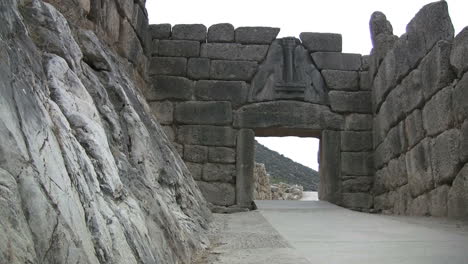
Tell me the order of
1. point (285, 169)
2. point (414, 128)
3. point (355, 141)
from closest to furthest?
point (414, 128), point (355, 141), point (285, 169)

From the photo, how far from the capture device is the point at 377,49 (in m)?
8.57

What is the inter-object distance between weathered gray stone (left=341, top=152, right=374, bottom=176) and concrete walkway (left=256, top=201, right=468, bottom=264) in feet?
6.29

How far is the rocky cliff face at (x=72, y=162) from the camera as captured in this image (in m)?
1.71

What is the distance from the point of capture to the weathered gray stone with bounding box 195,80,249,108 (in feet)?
29.0

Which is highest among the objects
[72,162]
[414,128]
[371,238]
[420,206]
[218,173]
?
[414,128]

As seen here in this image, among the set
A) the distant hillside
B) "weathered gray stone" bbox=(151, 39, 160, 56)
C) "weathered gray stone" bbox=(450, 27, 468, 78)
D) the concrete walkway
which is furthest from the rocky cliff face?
the distant hillside

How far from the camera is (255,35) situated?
9.14 meters

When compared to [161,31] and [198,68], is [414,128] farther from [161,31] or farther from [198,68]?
[161,31]

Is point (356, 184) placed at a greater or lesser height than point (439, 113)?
lesser

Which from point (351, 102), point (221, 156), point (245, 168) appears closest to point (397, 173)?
point (351, 102)

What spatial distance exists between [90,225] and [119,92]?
2270 millimetres

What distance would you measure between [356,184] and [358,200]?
29 centimetres

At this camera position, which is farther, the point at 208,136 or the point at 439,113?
the point at 208,136

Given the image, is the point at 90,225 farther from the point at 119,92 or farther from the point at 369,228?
the point at 369,228
